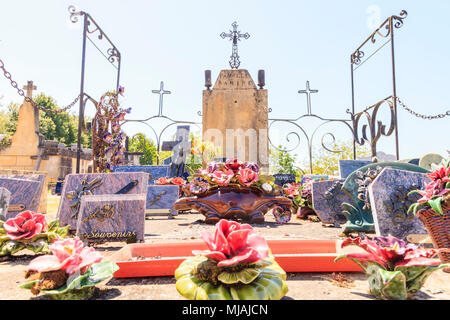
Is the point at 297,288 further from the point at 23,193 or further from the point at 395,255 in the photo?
the point at 23,193

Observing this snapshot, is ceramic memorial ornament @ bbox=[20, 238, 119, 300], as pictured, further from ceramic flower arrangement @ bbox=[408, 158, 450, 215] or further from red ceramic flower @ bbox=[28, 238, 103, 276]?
ceramic flower arrangement @ bbox=[408, 158, 450, 215]

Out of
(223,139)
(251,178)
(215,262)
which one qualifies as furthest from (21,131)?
(215,262)

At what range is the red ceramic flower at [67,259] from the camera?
140 centimetres

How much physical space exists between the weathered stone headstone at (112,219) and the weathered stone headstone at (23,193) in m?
1.06

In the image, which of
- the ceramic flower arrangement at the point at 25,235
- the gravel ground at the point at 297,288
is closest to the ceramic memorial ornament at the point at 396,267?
the gravel ground at the point at 297,288

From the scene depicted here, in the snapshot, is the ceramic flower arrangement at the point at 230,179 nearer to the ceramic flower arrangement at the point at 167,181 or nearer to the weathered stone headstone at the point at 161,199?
the weathered stone headstone at the point at 161,199

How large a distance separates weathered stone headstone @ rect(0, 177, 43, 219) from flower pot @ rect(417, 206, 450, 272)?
13.4 ft

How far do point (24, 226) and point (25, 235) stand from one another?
94 mm

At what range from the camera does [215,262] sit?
1335 millimetres

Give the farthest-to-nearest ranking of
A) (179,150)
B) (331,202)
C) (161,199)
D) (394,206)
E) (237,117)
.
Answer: (237,117)
(179,150)
(161,199)
(331,202)
(394,206)

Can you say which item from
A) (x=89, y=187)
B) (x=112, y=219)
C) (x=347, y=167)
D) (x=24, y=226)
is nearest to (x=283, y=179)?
(x=347, y=167)

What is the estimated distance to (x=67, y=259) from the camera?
56.1 inches

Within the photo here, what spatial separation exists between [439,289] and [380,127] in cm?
762

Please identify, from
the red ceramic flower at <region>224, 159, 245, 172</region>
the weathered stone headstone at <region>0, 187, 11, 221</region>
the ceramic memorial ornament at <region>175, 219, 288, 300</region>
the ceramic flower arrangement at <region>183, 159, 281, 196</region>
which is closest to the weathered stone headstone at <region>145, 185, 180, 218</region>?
the ceramic flower arrangement at <region>183, 159, 281, 196</region>
